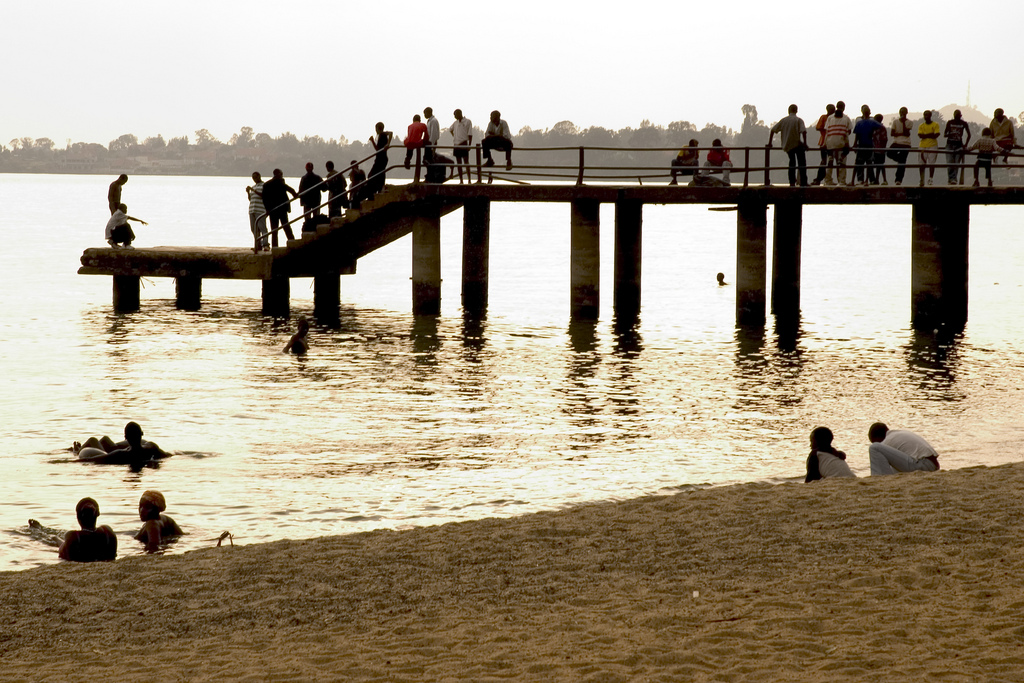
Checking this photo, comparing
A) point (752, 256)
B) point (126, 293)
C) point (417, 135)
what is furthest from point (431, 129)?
point (126, 293)

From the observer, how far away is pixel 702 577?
9938 mm

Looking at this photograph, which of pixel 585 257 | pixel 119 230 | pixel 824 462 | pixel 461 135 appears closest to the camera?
pixel 824 462

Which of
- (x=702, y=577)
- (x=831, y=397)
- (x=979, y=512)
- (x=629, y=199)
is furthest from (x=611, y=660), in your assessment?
(x=629, y=199)

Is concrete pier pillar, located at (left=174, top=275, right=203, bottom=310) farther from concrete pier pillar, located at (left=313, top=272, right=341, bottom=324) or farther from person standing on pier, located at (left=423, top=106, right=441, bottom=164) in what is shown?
person standing on pier, located at (left=423, top=106, right=441, bottom=164)

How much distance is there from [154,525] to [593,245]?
63.5ft

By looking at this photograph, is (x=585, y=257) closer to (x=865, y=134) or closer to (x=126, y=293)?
(x=865, y=134)

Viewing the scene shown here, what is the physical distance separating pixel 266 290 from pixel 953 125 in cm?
1727

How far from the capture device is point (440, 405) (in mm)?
21250

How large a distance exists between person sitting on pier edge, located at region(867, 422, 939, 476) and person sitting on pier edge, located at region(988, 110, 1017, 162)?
16270mm

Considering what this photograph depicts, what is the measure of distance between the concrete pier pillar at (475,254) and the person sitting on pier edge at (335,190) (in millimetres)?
3111

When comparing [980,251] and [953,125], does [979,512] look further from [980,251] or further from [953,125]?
[980,251]

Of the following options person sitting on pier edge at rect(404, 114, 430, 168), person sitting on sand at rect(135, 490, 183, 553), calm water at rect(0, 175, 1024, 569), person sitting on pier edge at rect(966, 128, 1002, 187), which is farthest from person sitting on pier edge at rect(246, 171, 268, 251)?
person sitting on sand at rect(135, 490, 183, 553)

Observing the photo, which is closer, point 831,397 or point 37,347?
point 831,397

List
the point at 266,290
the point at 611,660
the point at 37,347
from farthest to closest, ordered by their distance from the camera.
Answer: the point at 266,290 < the point at 37,347 < the point at 611,660
